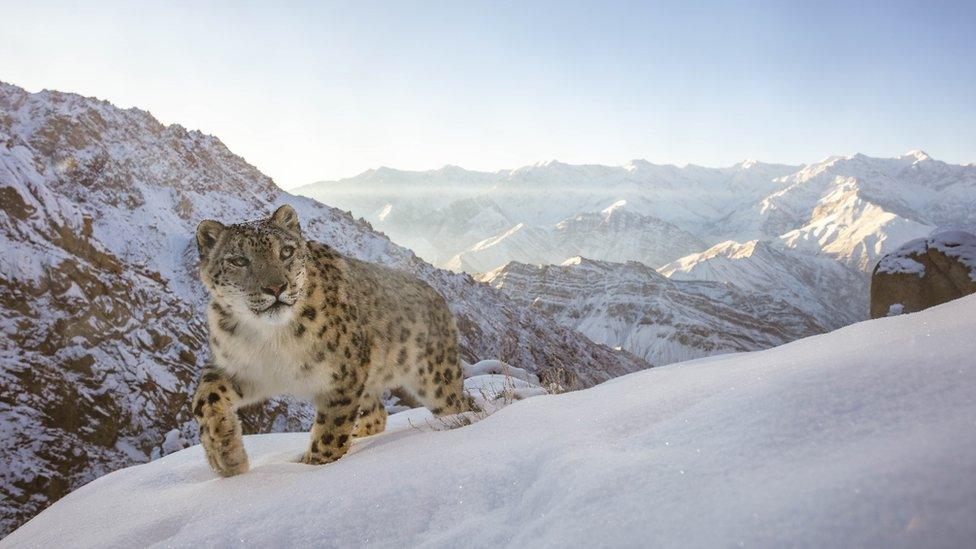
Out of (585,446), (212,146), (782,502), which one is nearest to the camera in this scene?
(782,502)

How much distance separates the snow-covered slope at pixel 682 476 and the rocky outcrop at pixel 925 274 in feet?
69.6

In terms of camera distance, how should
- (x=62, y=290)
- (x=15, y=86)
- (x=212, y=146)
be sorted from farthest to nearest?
1. (x=212, y=146)
2. (x=15, y=86)
3. (x=62, y=290)

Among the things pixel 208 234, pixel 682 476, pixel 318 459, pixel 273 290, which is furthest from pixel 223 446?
pixel 682 476

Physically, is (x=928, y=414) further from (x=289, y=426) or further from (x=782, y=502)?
(x=289, y=426)

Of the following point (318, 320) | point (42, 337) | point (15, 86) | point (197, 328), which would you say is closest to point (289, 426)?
point (197, 328)

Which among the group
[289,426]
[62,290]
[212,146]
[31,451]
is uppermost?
[212,146]

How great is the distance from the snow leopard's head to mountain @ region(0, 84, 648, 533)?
489 centimetres

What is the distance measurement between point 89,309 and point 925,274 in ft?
127

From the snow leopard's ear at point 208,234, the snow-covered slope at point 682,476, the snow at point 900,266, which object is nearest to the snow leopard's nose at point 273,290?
the snow leopard's ear at point 208,234

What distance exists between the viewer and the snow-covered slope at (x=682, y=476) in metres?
1.75

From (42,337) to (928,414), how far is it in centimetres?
3346

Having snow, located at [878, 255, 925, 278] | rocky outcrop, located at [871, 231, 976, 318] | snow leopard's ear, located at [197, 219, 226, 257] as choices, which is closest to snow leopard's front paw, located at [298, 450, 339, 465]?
snow leopard's ear, located at [197, 219, 226, 257]

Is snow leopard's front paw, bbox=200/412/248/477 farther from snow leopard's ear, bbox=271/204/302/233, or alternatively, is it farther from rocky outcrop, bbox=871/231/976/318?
rocky outcrop, bbox=871/231/976/318

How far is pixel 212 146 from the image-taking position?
274 feet
